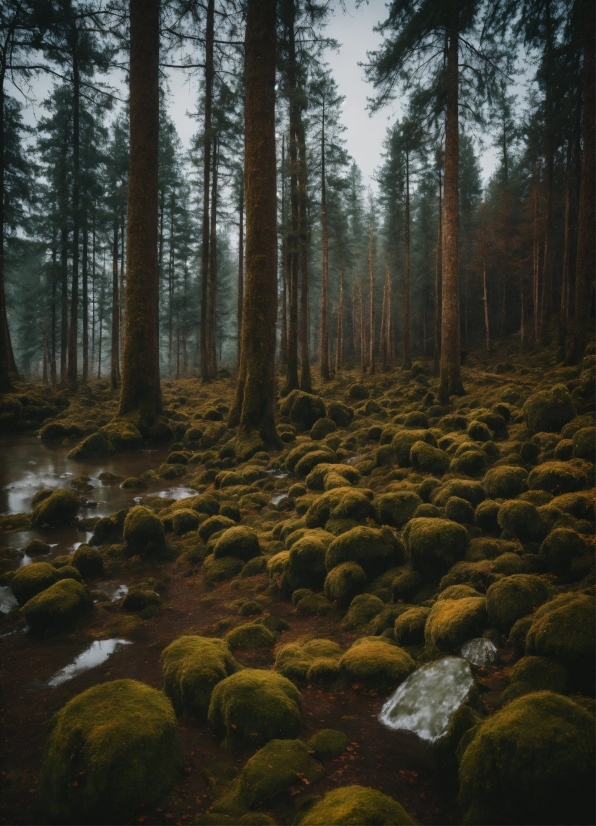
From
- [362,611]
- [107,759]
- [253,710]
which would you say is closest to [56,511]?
[362,611]

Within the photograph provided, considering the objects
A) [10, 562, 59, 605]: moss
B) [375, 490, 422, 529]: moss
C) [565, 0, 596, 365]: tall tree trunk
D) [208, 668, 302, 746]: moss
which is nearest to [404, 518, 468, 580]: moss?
[375, 490, 422, 529]: moss

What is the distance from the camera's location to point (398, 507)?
615 centimetres

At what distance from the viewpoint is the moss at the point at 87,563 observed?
5.63 metres

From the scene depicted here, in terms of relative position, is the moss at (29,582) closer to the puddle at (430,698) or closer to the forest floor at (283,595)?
the forest floor at (283,595)

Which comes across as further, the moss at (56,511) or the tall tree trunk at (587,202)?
the tall tree trunk at (587,202)

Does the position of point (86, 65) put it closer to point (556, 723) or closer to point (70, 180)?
point (70, 180)

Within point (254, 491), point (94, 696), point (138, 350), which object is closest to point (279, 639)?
point (94, 696)

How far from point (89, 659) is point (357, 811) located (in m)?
2.74

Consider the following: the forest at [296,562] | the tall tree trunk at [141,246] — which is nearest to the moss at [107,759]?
the forest at [296,562]

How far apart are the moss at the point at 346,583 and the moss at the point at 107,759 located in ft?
7.63

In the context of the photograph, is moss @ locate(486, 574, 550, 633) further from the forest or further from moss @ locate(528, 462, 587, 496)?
moss @ locate(528, 462, 587, 496)

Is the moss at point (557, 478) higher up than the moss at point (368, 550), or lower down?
higher up

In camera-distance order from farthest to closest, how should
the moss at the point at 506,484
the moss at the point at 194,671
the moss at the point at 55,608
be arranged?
the moss at the point at 506,484 < the moss at the point at 55,608 < the moss at the point at 194,671

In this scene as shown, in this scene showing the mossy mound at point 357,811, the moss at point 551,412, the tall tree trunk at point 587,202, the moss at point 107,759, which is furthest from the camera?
the tall tree trunk at point 587,202
